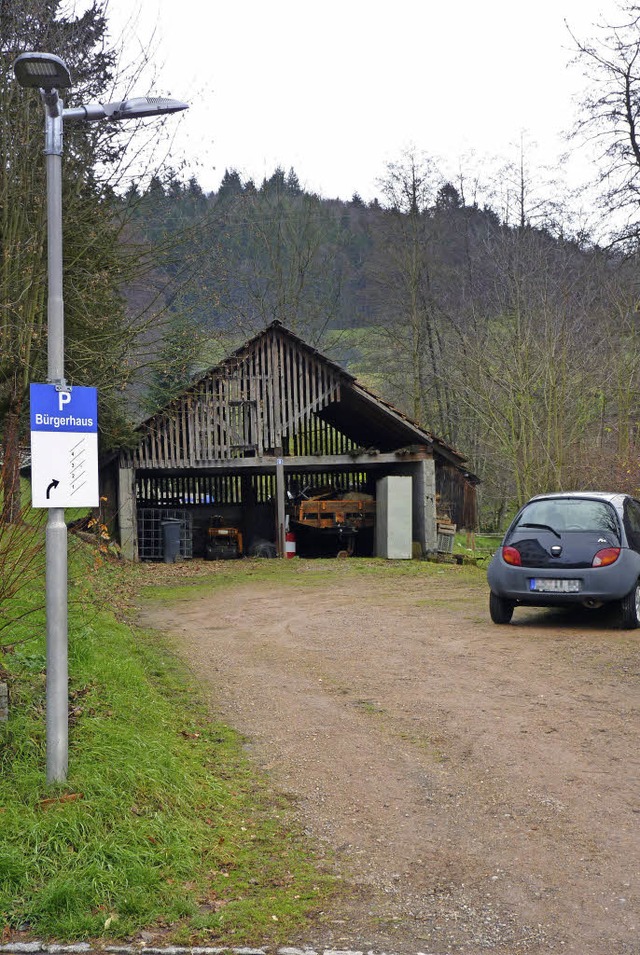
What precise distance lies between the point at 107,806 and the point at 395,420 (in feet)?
64.3

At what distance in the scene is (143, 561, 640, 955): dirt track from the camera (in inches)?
169

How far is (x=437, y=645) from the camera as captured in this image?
11156 mm

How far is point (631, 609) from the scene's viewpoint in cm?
1154

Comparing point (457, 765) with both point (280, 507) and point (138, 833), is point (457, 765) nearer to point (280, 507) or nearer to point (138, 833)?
point (138, 833)

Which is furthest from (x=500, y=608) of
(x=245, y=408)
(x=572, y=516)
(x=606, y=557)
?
(x=245, y=408)

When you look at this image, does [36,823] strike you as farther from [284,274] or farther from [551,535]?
[284,274]

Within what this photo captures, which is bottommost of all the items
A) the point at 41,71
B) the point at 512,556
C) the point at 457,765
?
the point at 457,765

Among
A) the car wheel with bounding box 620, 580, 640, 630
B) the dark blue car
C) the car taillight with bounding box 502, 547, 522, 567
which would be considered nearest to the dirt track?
the car wheel with bounding box 620, 580, 640, 630

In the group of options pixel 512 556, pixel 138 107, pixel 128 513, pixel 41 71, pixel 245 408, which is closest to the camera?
pixel 41 71

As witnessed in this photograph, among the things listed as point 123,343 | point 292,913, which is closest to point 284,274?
point 123,343

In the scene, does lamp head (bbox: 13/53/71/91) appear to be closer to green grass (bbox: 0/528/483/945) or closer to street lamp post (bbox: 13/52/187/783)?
street lamp post (bbox: 13/52/187/783)

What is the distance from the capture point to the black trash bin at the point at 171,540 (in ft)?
83.8

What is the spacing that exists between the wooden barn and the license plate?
40.4 ft

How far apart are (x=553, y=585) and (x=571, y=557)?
0.39 m
